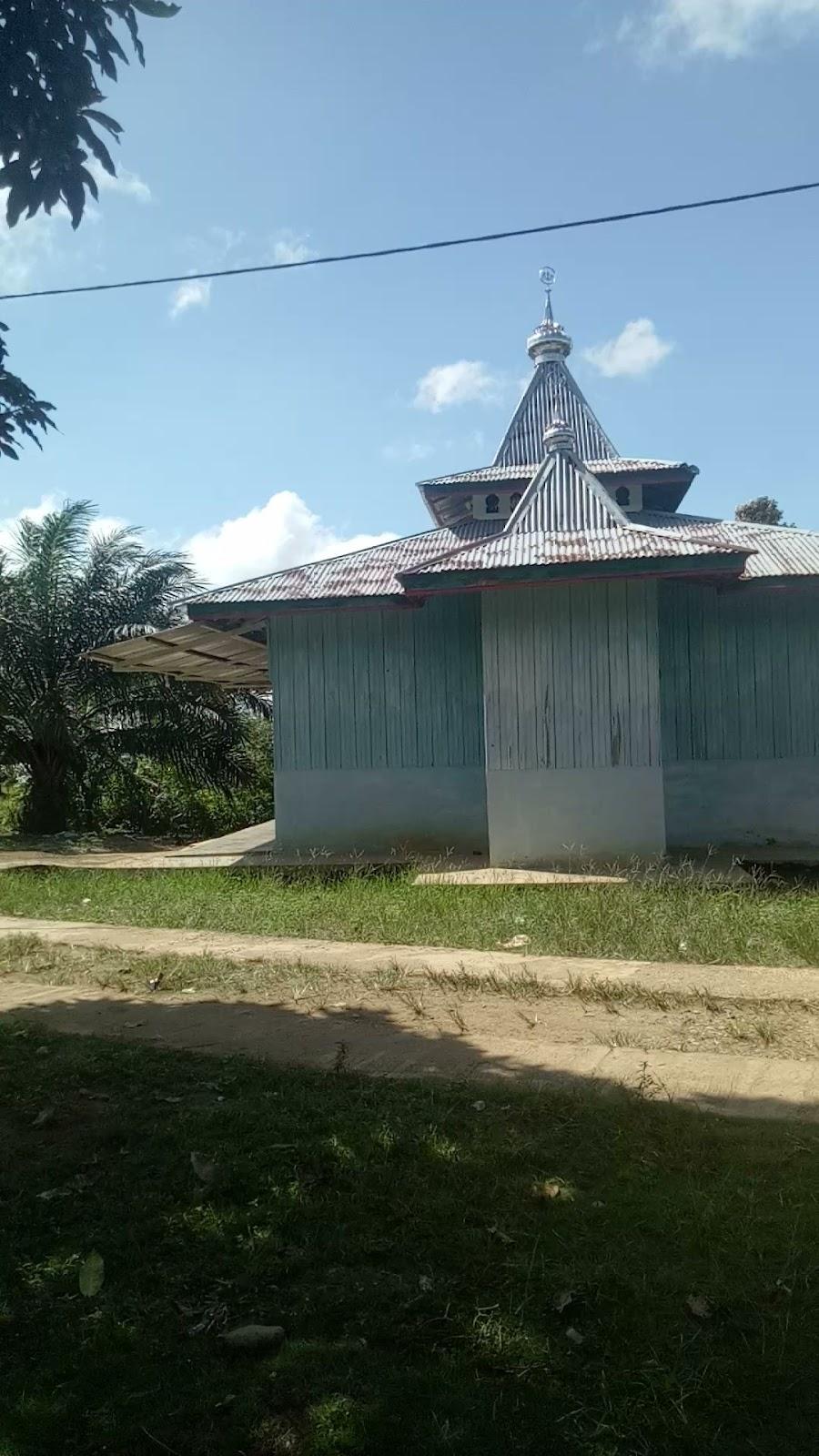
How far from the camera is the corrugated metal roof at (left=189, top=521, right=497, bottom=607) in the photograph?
11930mm

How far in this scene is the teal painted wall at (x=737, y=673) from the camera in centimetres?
1218

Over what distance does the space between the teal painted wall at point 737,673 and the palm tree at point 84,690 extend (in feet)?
25.4

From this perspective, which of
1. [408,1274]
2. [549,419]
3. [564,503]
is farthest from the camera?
[549,419]

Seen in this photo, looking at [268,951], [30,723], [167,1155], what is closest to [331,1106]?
[167,1155]

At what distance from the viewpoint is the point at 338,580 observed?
12.5 meters

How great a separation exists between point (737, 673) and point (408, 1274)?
33.8ft

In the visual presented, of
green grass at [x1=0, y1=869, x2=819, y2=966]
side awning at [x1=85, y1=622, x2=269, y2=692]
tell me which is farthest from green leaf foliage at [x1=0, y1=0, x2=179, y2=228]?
side awning at [x1=85, y1=622, x2=269, y2=692]

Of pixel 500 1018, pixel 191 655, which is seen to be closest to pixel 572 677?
pixel 500 1018

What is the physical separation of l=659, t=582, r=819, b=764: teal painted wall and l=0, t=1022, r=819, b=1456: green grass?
853 centimetres

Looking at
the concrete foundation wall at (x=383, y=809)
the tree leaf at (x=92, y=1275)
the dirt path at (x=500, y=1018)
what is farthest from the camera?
the concrete foundation wall at (x=383, y=809)

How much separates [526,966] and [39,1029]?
2756mm

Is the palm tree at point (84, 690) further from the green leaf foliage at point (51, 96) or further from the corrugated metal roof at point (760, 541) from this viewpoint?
the green leaf foliage at point (51, 96)

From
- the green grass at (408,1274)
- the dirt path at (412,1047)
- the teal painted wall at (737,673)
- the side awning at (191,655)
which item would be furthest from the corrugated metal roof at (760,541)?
the green grass at (408,1274)

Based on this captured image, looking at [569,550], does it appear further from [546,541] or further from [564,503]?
[564,503]
